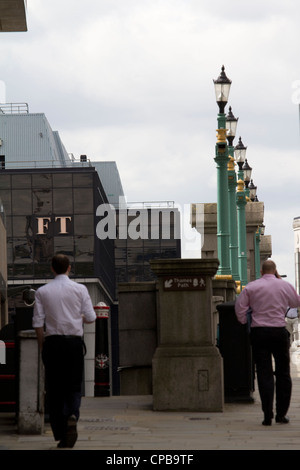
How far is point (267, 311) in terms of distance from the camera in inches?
444

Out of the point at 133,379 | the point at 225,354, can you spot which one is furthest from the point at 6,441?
the point at 133,379

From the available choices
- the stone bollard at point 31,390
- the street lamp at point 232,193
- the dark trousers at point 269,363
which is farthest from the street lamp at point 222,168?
the stone bollard at point 31,390

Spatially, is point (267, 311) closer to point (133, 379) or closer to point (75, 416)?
point (75, 416)

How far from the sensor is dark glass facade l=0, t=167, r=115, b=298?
6969 cm

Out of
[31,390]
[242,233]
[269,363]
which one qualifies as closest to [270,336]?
[269,363]

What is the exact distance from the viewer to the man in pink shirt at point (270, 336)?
441 inches

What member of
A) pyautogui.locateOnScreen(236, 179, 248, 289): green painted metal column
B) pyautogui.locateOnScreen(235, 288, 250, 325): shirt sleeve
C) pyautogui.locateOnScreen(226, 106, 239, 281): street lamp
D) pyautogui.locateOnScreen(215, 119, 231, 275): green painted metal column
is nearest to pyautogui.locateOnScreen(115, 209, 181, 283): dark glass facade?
pyautogui.locateOnScreen(236, 179, 248, 289): green painted metal column

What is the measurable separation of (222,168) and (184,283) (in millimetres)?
13149

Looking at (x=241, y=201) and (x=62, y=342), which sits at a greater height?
(x=241, y=201)

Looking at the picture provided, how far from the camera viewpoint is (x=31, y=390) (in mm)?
10195

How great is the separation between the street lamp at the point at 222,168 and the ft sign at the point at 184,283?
12295mm

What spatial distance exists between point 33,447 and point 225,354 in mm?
5159

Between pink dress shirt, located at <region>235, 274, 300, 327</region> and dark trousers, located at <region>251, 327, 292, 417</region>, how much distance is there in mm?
104

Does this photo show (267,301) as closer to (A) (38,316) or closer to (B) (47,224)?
(A) (38,316)
